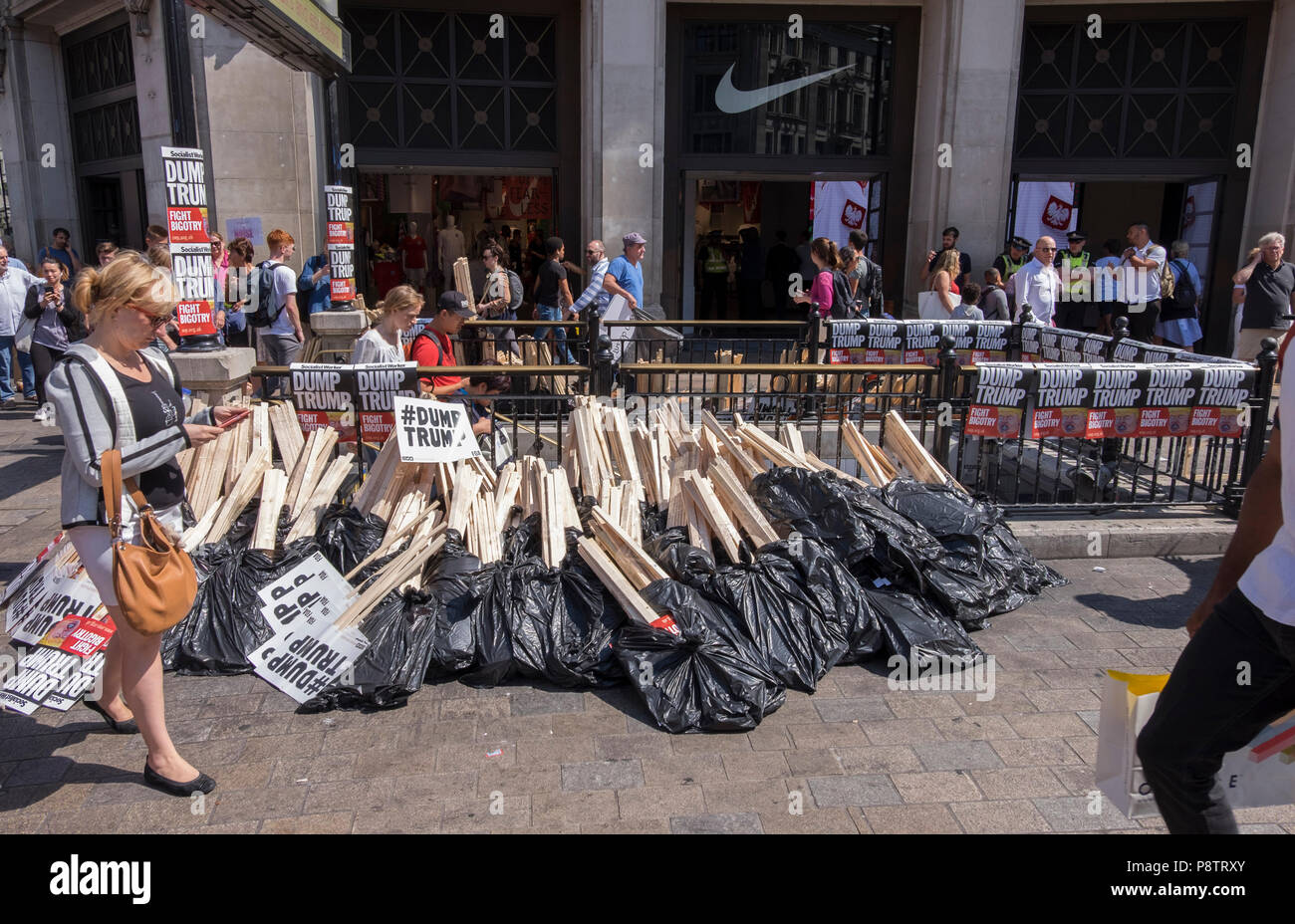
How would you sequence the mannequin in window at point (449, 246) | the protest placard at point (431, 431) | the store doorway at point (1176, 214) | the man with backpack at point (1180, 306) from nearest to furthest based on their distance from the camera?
1. the protest placard at point (431, 431)
2. the man with backpack at point (1180, 306)
3. the store doorway at point (1176, 214)
4. the mannequin in window at point (449, 246)

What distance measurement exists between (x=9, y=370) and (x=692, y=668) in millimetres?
11657

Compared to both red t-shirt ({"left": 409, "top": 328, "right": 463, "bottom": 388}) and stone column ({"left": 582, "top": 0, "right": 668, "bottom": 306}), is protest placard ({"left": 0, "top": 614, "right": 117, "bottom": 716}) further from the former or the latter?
stone column ({"left": 582, "top": 0, "right": 668, "bottom": 306})

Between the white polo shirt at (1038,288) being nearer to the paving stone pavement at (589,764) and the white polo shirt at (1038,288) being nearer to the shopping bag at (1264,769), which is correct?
the paving stone pavement at (589,764)

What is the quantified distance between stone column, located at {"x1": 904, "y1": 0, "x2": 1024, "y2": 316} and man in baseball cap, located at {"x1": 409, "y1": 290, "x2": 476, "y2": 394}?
958 cm

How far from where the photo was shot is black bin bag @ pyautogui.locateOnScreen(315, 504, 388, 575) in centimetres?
552

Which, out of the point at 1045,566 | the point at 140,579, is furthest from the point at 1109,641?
the point at 140,579

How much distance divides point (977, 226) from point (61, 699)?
13.8 meters

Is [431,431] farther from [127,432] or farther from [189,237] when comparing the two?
[189,237]

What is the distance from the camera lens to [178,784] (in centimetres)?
385

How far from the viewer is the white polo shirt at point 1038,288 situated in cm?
1138

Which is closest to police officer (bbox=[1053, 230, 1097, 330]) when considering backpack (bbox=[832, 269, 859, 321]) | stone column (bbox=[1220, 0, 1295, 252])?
stone column (bbox=[1220, 0, 1295, 252])

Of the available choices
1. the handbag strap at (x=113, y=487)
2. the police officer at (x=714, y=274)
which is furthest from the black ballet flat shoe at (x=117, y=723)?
the police officer at (x=714, y=274)

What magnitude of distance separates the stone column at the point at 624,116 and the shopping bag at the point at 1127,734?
40.3 feet

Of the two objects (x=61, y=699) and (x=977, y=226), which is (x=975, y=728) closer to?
(x=61, y=699)
